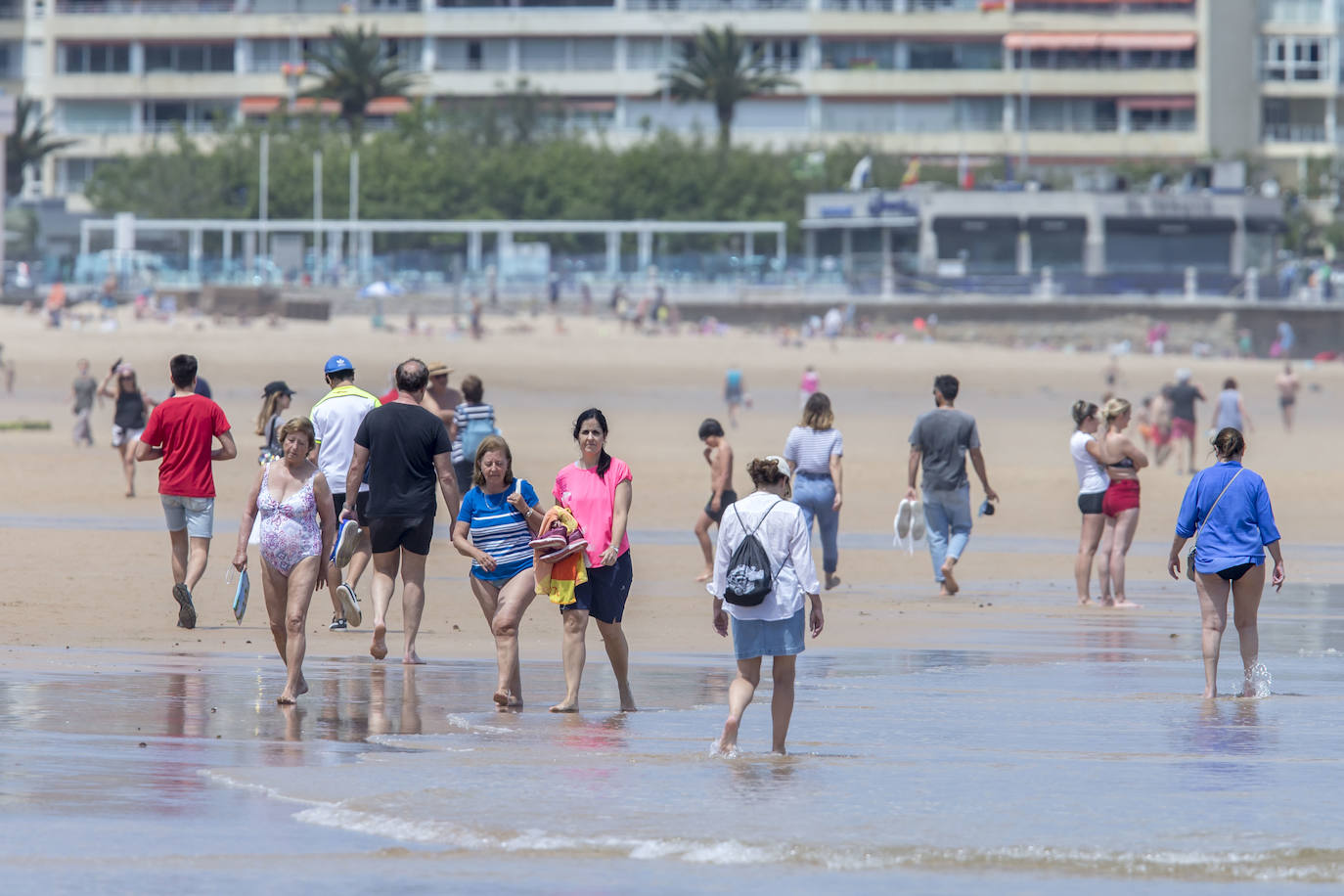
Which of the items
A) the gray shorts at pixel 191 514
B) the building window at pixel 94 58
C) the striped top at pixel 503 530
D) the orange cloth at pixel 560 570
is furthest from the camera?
the building window at pixel 94 58

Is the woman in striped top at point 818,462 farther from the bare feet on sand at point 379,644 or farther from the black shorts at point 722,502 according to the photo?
the bare feet on sand at point 379,644

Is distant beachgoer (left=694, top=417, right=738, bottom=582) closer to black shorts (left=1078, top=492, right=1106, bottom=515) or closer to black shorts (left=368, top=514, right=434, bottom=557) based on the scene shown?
black shorts (left=1078, top=492, right=1106, bottom=515)

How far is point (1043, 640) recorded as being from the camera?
1305cm

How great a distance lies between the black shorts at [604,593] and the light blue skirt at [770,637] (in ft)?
3.98

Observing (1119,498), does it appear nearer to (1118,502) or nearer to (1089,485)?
(1118,502)

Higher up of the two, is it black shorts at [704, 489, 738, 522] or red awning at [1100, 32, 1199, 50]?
red awning at [1100, 32, 1199, 50]

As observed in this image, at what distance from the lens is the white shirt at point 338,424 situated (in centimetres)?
1209

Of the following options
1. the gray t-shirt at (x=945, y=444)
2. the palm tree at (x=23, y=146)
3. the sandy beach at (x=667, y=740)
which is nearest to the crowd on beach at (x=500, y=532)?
the sandy beach at (x=667, y=740)

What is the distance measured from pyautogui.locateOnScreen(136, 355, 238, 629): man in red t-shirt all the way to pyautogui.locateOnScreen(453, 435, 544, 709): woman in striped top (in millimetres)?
2706

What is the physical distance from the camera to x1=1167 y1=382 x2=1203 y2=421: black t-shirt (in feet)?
98.8

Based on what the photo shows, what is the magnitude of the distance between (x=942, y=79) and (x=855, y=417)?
53.3 metres

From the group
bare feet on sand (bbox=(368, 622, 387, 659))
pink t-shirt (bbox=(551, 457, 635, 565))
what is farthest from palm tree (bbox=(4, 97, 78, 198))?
pink t-shirt (bbox=(551, 457, 635, 565))

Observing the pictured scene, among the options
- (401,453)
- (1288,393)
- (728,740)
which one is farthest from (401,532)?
(1288,393)

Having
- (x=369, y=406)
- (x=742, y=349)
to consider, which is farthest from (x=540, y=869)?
(x=742, y=349)
